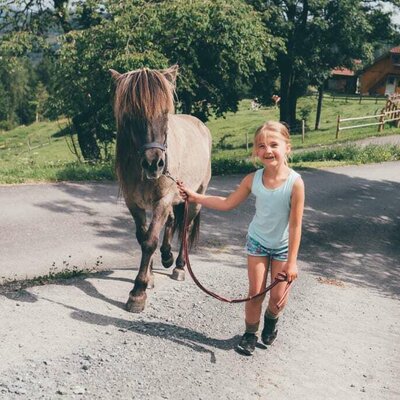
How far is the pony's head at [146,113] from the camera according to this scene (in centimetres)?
485

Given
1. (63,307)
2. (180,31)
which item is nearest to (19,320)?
(63,307)

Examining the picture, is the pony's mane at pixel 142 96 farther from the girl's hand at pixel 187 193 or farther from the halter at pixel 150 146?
the girl's hand at pixel 187 193

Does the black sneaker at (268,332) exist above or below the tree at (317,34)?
below

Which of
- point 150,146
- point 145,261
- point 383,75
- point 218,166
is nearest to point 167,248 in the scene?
point 145,261

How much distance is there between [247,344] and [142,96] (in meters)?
2.75

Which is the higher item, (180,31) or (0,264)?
(180,31)

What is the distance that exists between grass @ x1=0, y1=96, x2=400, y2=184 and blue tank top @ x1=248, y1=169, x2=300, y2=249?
29.2 ft

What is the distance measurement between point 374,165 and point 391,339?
14.9 meters

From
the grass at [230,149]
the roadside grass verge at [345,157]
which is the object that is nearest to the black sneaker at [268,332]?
the grass at [230,149]

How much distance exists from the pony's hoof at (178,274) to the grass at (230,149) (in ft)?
22.0

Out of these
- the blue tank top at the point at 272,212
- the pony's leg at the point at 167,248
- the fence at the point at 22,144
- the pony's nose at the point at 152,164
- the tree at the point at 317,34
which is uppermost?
the tree at the point at 317,34

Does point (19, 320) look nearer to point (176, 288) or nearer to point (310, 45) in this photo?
point (176, 288)

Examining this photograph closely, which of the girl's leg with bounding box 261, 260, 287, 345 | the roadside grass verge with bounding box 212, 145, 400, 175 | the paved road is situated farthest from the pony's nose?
the roadside grass verge with bounding box 212, 145, 400, 175

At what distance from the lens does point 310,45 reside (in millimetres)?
29766
